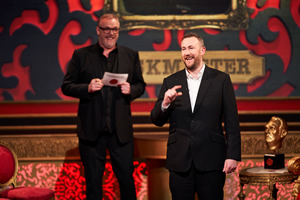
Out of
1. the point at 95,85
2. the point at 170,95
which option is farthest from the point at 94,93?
the point at 170,95

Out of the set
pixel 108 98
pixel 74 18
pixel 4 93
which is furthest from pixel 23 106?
pixel 108 98

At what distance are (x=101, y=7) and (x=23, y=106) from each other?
1.15 metres

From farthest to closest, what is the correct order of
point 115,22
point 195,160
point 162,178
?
1. point 162,178
2. point 115,22
3. point 195,160

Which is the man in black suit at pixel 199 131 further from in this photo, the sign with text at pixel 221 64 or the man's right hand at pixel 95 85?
the sign with text at pixel 221 64

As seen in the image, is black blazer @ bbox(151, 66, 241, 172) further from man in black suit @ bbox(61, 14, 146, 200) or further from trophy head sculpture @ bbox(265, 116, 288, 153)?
trophy head sculpture @ bbox(265, 116, 288, 153)

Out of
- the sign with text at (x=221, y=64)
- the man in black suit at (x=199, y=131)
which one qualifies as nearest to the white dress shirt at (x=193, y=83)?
the man in black suit at (x=199, y=131)

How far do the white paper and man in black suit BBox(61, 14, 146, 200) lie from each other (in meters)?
0.04

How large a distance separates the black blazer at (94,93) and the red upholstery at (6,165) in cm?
68

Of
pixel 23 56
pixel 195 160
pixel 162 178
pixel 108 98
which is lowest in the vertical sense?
pixel 162 178

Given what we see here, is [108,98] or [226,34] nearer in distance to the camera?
[108,98]

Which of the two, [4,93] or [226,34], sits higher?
[226,34]

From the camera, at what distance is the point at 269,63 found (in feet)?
14.8

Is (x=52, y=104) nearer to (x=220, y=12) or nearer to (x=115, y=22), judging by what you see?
(x=115, y=22)

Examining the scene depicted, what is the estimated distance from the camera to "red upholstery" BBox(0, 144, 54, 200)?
348cm
